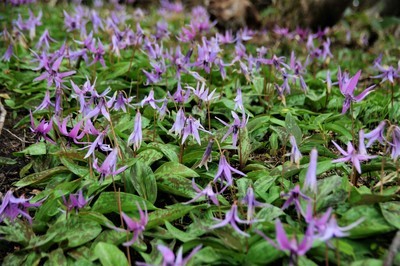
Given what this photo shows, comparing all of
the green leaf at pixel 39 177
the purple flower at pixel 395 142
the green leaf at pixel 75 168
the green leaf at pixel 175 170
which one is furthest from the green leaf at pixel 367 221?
the green leaf at pixel 39 177

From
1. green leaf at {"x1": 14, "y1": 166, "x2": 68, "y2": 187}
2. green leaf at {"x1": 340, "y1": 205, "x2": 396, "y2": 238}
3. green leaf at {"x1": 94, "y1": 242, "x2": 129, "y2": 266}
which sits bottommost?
green leaf at {"x1": 14, "y1": 166, "x2": 68, "y2": 187}

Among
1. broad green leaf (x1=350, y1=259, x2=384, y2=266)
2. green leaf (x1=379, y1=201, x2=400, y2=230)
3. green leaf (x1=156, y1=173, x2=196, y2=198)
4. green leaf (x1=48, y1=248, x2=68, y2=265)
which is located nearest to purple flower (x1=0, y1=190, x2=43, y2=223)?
green leaf (x1=48, y1=248, x2=68, y2=265)

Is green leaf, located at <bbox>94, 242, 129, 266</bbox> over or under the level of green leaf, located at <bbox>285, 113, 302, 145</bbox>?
under

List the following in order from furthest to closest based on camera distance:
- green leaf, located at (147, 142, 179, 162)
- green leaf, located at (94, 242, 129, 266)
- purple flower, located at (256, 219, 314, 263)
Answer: green leaf, located at (147, 142, 179, 162) < green leaf, located at (94, 242, 129, 266) < purple flower, located at (256, 219, 314, 263)

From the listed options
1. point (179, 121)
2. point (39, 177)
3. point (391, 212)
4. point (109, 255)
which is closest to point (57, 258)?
point (109, 255)

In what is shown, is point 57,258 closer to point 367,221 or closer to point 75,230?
point 75,230

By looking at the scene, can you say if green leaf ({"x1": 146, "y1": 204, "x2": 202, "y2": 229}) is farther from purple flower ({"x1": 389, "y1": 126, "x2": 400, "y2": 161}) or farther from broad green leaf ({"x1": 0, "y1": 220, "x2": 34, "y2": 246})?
purple flower ({"x1": 389, "y1": 126, "x2": 400, "y2": 161})
